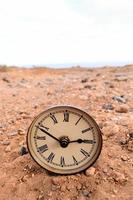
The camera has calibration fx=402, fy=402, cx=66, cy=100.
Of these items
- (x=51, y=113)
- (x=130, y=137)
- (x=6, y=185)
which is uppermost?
(x=51, y=113)

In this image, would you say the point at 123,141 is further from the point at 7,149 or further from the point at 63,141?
the point at 7,149

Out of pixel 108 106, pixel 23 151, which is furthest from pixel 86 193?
pixel 108 106

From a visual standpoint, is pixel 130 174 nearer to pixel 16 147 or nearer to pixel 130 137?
pixel 130 137

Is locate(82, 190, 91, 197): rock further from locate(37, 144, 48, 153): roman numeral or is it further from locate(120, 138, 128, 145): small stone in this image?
locate(120, 138, 128, 145): small stone

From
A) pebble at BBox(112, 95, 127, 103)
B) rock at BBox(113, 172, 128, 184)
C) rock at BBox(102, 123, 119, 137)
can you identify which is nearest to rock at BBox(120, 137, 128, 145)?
rock at BBox(102, 123, 119, 137)

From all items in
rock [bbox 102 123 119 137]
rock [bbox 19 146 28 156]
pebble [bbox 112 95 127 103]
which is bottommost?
rock [bbox 19 146 28 156]

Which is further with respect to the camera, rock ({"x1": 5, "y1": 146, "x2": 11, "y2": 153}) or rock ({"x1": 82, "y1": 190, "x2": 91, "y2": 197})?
rock ({"x1": 5, "y1": 146, "x2": 11, "y2": 153})

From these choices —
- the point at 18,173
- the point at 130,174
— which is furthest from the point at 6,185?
the point at 130,174

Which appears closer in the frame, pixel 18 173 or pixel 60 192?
pixel 60 192
